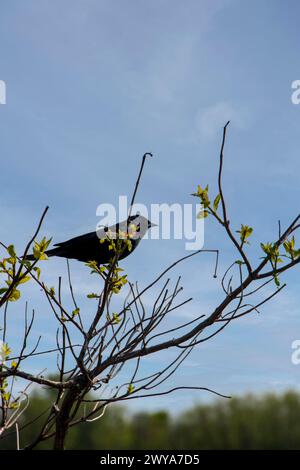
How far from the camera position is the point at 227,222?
2.73m

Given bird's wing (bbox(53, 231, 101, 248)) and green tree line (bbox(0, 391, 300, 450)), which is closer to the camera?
bird's wing (bbox(53, 231, 101, 248))

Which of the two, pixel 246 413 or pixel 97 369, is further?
pixel 246 413

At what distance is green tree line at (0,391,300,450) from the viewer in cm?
3984

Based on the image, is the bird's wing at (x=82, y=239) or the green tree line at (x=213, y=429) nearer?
the bird's wing at (x=82, y=239)

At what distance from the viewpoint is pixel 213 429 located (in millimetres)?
41688

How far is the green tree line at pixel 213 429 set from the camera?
131 feet

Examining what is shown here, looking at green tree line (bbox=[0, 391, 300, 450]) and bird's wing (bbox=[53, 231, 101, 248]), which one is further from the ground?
bird's wing (bbox=[53, 231, 101, 248])

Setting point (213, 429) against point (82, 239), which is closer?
point (82, 239)
